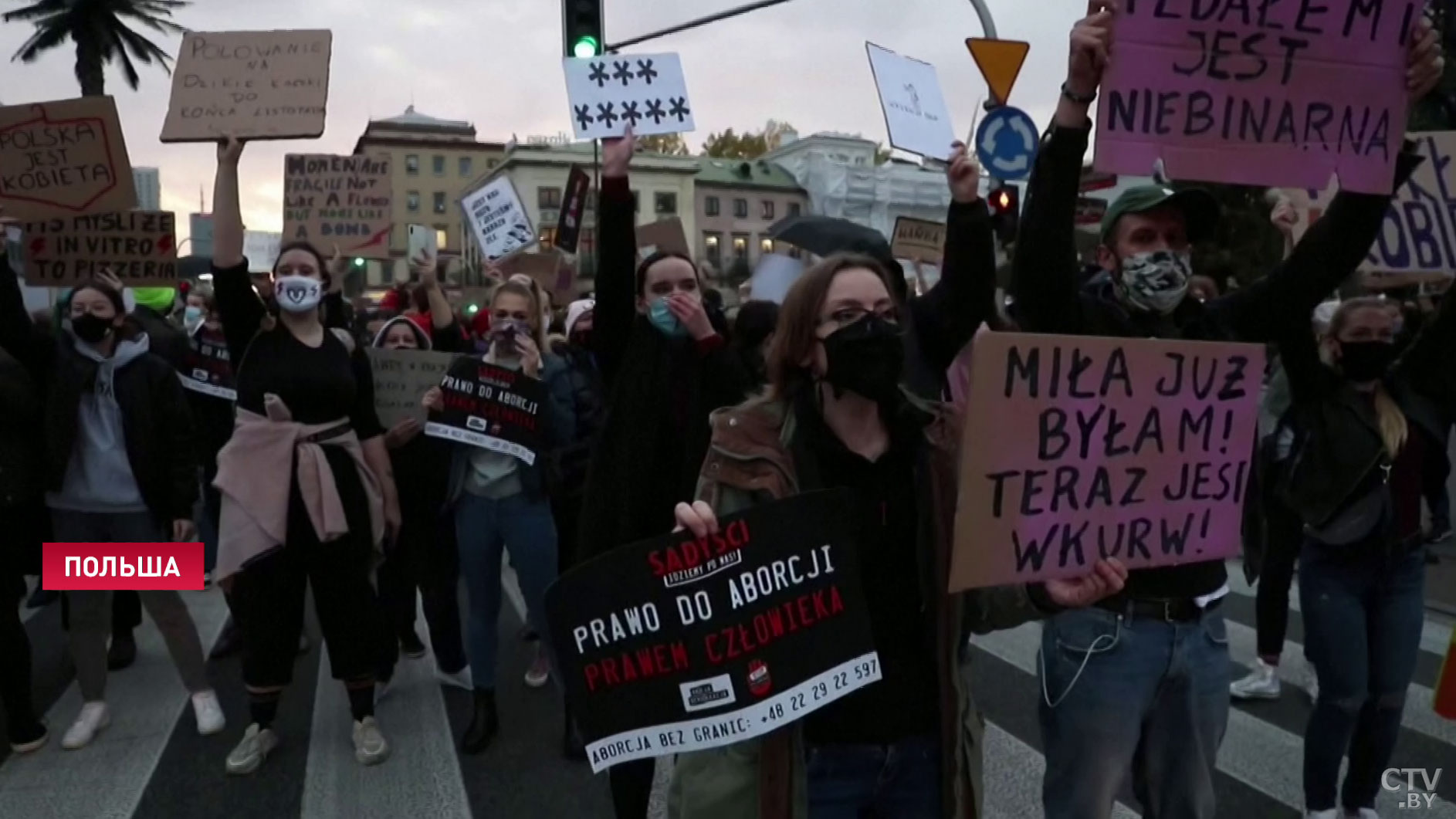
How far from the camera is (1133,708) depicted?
2.56 meters

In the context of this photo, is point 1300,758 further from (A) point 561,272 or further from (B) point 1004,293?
(A) point 561,272

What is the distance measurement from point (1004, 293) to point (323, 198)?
15.2ft

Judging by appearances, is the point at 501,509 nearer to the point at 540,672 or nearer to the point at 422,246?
the point at 540,672

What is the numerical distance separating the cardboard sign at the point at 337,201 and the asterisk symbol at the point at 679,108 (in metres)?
2.05

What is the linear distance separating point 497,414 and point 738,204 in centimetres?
6907

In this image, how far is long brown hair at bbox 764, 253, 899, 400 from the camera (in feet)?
7.97

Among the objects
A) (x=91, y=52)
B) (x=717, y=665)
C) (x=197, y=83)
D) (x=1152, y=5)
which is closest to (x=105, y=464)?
(x=197, y=83)

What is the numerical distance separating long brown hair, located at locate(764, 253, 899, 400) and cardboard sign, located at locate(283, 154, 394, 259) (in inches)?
209

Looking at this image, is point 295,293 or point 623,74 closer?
point 295,293

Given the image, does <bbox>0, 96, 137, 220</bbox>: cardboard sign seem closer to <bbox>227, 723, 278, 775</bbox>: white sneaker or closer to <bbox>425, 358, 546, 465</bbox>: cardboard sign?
<bbox>425, 358, 546, 465</bbox>: cardboard sign

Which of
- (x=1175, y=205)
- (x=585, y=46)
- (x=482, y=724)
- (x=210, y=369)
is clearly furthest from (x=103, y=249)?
(x=1175, y=205)

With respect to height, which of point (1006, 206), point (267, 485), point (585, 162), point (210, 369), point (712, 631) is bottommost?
point (267, 485)

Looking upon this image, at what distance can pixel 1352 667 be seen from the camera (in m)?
3.55

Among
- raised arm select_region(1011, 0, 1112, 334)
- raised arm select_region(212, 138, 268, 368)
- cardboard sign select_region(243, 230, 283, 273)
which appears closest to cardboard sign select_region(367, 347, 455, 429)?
raised arm select_region(212, 138, 268, 368)
